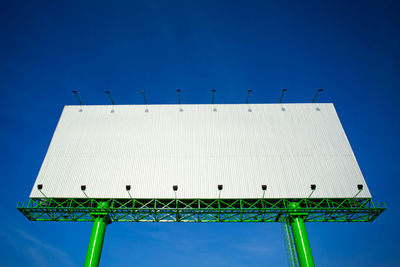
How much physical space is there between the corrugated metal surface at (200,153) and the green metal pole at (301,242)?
2621mm

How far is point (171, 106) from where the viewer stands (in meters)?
30.3

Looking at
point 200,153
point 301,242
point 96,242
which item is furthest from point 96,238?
point 301,242

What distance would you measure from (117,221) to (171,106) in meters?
14.1

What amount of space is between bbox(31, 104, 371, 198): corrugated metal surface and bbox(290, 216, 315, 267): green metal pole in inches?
103

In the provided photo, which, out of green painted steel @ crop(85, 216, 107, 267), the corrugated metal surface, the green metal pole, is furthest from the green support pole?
the green metal pole

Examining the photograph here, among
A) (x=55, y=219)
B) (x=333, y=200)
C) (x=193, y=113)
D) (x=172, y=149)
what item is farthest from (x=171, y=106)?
(x=333, y=200)

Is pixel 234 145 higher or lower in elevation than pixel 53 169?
higher

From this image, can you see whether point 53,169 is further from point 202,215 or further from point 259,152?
point 259,152

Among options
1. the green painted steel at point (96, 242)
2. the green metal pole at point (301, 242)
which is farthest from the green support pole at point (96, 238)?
the green metal pole at point (301, 242)

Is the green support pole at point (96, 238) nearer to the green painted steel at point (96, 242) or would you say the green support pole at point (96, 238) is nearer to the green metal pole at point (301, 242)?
the green painted steel at point (96, 242)

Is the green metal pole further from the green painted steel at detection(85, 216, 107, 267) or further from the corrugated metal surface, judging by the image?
the green painted steel at detection(85, 216, 107, 267)

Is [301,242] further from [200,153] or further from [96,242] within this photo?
[96,242]

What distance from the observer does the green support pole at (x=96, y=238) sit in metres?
20.9

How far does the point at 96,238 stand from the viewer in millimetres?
22016
